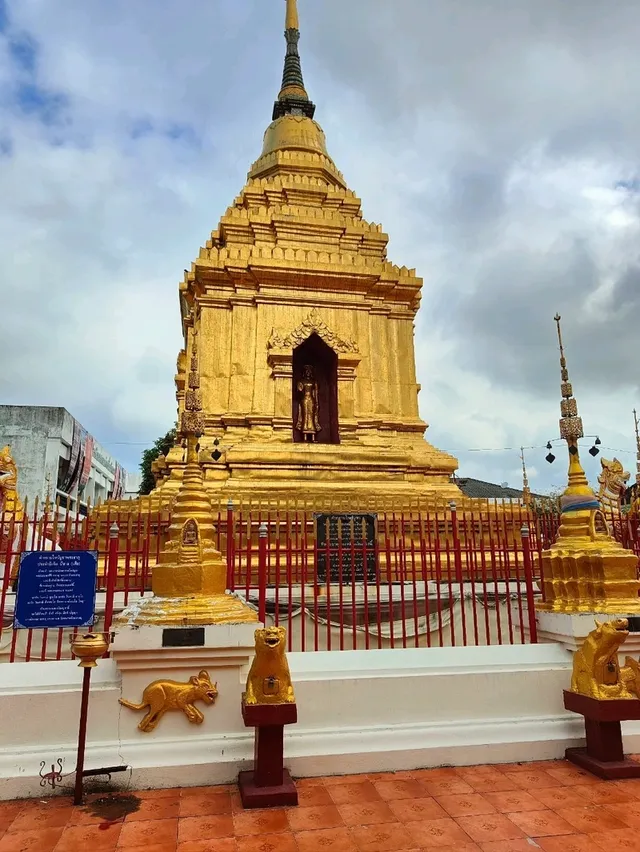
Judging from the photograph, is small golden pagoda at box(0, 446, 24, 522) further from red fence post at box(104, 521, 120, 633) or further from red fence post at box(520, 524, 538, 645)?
red fence post at box(520, 524, 538, 645)

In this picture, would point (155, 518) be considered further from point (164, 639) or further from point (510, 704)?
point (510, 704)

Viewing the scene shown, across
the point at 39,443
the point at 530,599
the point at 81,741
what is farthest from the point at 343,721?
the point at 39,443

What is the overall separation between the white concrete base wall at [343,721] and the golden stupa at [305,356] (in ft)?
18.1

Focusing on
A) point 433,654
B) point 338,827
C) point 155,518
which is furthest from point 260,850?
point 155,518

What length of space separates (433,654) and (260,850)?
233cm

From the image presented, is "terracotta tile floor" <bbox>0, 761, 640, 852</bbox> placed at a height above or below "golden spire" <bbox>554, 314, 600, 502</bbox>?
below

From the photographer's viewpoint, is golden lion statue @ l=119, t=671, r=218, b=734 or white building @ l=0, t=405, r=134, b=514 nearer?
golden lion statue @ l=119, t=671, r=218, b=734

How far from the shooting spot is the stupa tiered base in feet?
14.6

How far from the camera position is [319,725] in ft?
14.9

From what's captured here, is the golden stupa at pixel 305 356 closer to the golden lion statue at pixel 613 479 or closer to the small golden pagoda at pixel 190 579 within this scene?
the golden lion statue at pixel 613 479

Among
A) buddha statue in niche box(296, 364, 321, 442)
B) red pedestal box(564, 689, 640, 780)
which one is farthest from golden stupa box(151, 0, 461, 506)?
red pedestal box(564, 689, 640, 780)

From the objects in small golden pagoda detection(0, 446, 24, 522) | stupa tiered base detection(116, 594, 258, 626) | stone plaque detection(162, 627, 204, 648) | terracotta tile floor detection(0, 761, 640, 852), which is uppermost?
small golden pagoda detection(0, 446, 24, 522)

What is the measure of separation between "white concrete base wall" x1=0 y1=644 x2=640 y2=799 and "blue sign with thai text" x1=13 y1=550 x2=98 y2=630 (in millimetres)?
443

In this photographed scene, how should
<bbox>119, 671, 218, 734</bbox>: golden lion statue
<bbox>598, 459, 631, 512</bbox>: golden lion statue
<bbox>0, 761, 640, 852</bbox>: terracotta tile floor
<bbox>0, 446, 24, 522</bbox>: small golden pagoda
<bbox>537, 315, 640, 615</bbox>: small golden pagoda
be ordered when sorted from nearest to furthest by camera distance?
1. <bbox>0, 761, 640, 852</bbox>: terracotta tile floor
2. <bbox>119, 671, 218, 734</bbox>: golden lion statue
3. <bbox>537, 315, 640, 615</bbox>: small golden pagoda
4. <bbox>0, 446, 24, 522</bbox>: small golden pagoda
5. <bbox>598, 459, 631, 512</bbox>: golden lion statue
